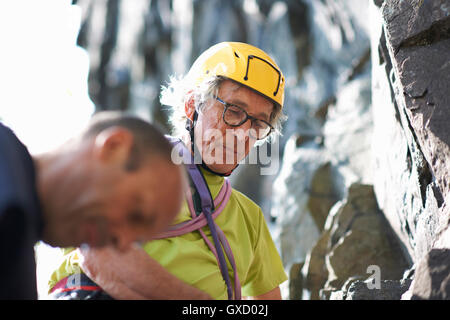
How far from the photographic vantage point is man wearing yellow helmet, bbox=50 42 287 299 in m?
1.72

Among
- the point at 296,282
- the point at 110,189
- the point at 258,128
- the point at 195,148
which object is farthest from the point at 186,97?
the point at 296,282

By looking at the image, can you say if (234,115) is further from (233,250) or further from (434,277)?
(434,277)

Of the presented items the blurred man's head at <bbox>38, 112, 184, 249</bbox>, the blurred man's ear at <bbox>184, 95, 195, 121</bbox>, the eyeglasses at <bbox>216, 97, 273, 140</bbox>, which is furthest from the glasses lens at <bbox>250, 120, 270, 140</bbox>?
the blurred man's head at <bbox>38, 112, 184, 249</bbox>

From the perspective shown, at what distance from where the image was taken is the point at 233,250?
212 centimetres

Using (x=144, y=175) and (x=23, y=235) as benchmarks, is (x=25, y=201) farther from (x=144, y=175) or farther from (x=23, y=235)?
(x=144, y=175)

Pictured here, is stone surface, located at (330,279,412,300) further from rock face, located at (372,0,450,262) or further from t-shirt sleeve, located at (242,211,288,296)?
t-shirt sleeve, located at (242,211,288,296)

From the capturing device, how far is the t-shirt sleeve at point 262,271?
2.35 meters

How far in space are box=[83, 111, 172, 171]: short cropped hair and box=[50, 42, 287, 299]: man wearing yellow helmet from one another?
606 mm

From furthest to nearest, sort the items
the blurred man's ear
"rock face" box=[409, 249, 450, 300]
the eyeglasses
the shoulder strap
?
1. the blurred man's ear
2. the eyeglasses
3. the shoulder strap
4. "rock face" box=[409, 249, 450, 300]

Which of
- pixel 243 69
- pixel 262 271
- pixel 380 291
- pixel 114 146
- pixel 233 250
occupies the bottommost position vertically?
pixel 380 291

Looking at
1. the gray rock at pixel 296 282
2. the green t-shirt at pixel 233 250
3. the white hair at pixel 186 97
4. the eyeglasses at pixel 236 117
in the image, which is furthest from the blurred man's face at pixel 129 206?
the gray rock at pixel 296 282

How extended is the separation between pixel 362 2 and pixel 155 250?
7.68 metres

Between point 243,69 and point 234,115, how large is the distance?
27cm
